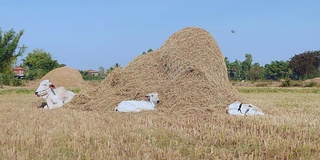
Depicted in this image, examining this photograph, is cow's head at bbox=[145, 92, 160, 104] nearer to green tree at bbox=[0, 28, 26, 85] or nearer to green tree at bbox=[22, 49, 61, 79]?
green tree at bbox=[0, 28, 26, 85]

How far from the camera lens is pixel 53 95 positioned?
10.3m

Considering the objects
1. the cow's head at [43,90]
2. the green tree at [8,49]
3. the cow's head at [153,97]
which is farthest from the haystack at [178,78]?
the green tree at [8,49]

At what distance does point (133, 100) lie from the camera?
347 inches

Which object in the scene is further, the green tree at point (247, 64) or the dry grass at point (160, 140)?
the green tree at point (247, 64)

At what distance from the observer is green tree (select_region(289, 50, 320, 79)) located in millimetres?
58781

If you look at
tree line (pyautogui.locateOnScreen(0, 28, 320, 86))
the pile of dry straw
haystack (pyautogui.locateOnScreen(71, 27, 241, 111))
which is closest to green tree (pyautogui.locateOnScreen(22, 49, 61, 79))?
tree line (pyautogui.locateOnScreen(0, 28, 320, 86))

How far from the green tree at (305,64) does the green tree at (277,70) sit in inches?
54.6

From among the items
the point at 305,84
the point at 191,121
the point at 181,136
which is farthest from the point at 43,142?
the point at 305,84

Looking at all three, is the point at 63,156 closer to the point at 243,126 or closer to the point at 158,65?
the point at 243,126

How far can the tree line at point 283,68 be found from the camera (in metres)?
57.7

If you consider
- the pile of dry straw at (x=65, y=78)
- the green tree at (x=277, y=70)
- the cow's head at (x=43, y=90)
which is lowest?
the cow's head at (x=43, y=90)

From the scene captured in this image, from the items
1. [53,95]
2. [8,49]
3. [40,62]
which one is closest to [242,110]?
[53,95]

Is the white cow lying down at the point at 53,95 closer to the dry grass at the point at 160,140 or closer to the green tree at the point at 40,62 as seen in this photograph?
the dry grass at the point at 160,140

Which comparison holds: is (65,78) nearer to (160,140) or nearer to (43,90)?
(43,90)
